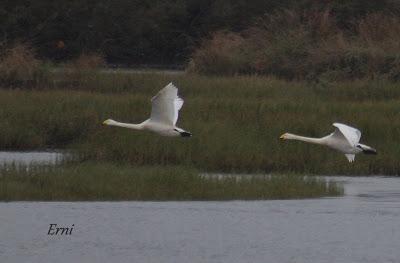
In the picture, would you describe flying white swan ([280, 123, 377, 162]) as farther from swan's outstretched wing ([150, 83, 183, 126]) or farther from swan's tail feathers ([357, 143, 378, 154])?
swan's outstretched wing ([150, 83, 183, 126])

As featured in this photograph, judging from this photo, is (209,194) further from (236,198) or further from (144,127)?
(144,127)

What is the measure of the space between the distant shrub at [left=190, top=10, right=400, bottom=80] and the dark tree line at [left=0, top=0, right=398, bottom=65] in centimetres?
751

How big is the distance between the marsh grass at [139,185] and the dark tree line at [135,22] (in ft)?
88.9

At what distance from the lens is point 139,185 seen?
59.4 ft

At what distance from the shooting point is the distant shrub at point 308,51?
3316 cm

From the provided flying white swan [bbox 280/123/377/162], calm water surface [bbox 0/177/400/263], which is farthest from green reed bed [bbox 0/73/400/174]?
calm water surface [bbox 0/177/400/263]

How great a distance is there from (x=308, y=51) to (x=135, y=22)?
14071 mm

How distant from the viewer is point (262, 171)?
69.0ft

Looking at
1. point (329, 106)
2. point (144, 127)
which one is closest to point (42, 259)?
point (144, 127)

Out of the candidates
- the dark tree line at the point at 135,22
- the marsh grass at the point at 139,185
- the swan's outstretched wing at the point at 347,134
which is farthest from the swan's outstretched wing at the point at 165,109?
the dark tree line at the point at 135,22

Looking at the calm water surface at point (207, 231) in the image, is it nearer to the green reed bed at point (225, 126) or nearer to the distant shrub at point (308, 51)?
the green reed bed at point (225, 126)

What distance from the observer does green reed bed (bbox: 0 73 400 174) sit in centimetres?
2116

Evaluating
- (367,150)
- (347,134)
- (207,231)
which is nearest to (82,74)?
(347,134)

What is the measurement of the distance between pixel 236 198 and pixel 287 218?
2.24 ft
